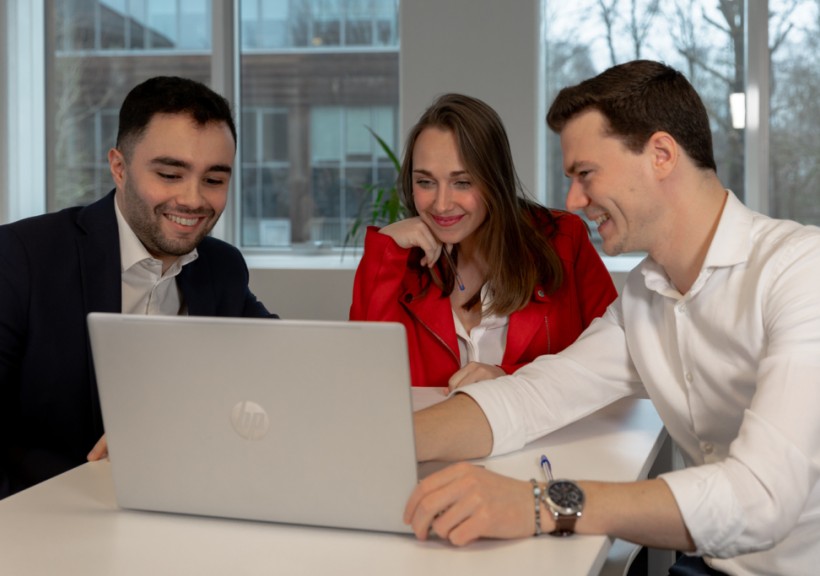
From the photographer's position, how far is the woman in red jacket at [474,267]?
2.37 metres

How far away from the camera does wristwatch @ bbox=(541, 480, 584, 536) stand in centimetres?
111

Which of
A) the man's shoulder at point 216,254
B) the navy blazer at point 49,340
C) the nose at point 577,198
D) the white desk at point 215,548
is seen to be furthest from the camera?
the man's shoulder at point 216,254

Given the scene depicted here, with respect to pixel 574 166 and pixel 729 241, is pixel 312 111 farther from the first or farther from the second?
pixel 729 241

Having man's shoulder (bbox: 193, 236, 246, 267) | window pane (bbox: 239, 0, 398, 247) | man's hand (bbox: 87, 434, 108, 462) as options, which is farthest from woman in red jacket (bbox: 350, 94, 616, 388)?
window pane (bbox: 239, 0, 398, 247)

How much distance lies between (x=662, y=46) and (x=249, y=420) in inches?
155

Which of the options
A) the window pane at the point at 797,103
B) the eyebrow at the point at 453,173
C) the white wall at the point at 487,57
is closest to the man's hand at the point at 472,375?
the eyebrow at the point at 453,173

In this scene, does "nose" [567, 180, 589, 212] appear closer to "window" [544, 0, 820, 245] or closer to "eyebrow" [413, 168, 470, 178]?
"eyebrow" [413, 168, 470, 178]

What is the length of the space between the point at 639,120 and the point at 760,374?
0.49m

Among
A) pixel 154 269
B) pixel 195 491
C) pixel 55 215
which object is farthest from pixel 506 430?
pixel 55 215

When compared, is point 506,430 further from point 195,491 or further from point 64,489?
point 64,489

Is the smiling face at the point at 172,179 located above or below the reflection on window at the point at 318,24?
below

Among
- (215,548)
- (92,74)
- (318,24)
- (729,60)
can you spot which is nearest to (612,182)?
(215,548)

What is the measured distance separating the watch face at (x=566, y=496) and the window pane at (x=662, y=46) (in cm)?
362

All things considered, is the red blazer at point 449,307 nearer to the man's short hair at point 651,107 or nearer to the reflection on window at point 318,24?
the man's short hair at point 651,107
